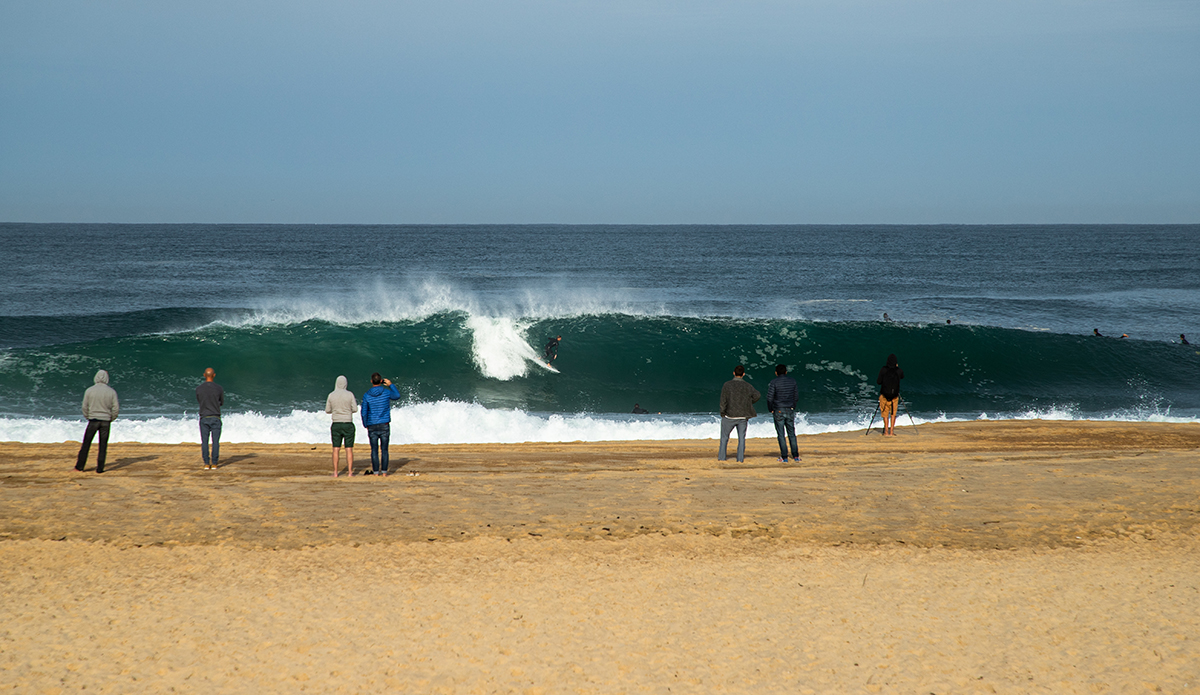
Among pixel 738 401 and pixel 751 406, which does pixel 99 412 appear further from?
pixel 751 406

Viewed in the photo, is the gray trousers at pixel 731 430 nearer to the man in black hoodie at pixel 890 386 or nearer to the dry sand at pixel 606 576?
the dry sand at pixel 606 576

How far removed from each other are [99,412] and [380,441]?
3.84 metres

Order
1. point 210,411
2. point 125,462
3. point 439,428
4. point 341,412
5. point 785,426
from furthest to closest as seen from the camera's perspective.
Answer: point 439,428 → point 785,426 → point 125,462 → point 210,411 → point 341,412

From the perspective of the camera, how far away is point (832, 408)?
20266mm

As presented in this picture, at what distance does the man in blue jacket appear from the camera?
35.1 feet

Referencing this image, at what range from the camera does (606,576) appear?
7559 millimetres

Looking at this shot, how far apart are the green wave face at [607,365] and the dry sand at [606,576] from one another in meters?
8.85

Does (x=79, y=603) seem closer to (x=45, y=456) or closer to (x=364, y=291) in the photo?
(x=45, y=456)

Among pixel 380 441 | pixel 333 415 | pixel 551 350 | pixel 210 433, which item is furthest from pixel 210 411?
pixel 551 350

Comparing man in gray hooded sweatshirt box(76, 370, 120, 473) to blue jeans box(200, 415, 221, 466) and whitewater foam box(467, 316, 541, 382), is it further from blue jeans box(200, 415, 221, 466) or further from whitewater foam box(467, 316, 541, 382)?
whitewater foam box(467, 316, 541, 382)

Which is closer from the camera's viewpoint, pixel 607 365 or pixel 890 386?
pixel 890 386

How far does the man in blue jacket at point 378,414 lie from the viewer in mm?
10703

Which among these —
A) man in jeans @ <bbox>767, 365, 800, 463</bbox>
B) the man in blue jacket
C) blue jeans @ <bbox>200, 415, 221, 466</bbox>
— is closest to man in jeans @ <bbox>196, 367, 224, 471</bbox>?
blue jeans @ <bbox>200, 415, 221, 466</bbox>

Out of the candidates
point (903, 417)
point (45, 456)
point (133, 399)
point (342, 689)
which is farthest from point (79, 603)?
point (903, 417)
